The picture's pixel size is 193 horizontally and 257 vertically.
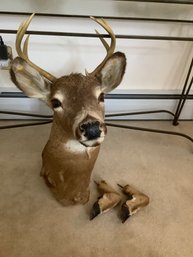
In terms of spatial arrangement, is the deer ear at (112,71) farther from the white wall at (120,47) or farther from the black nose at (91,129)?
the white wall at (120,47)

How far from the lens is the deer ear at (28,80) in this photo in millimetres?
852

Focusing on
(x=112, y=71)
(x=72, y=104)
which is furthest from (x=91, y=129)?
(x=112, y=71)

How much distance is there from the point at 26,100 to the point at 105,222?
687 mm

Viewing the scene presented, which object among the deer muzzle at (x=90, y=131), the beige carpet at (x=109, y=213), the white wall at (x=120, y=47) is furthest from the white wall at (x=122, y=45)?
the deer muzzle at (x=90, y=131)

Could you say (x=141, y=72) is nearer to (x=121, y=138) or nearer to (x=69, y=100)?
(x=121, y=138)

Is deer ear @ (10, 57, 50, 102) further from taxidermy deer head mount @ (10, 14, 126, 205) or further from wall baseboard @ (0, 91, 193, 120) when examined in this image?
Result: wall baseboard @ (0, 91, 193, 120)

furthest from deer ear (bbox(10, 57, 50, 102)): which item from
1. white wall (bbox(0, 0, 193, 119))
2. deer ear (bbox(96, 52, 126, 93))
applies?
white wall (bbox(0, 0, 193, 119))

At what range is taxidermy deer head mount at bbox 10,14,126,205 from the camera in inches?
32.9

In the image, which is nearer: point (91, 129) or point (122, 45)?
point (91, 129)

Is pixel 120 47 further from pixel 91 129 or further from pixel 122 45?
pixel 91 129

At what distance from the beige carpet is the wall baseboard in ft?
0.36

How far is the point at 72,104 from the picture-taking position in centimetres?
86

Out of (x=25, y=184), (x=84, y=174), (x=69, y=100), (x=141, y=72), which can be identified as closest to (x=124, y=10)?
(x=141, y=72)

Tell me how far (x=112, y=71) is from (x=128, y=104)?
1.94ft
